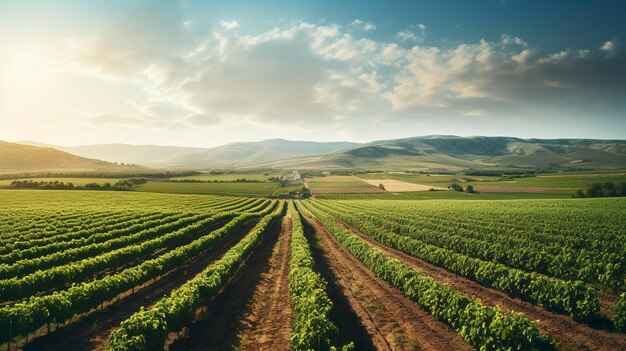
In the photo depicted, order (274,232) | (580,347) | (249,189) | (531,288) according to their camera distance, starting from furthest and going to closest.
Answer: (249,189)
(274,232)
(531,288)
(580,347)

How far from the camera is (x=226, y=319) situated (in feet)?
57.1

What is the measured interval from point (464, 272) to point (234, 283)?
57.2 feet

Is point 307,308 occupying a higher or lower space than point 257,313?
higher

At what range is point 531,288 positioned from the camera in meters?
17.8

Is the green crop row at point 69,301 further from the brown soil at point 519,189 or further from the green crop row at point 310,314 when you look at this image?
the brown soil at point 519,189

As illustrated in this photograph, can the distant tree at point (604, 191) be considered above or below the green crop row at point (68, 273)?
above

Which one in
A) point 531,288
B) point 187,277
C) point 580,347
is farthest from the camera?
point 187,277

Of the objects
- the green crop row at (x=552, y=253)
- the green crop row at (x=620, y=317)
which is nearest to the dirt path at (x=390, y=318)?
the green crop row at (x=620, y=317)

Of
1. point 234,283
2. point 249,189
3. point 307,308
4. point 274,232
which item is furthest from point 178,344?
point 249,189

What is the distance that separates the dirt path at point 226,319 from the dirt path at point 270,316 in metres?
0.30

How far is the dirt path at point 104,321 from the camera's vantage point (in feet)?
47.2

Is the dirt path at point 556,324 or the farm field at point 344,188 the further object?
the farm field at point 344,188

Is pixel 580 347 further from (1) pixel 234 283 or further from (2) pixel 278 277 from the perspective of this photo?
(1) pixel 234 283

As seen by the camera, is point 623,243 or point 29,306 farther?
point 623,243
